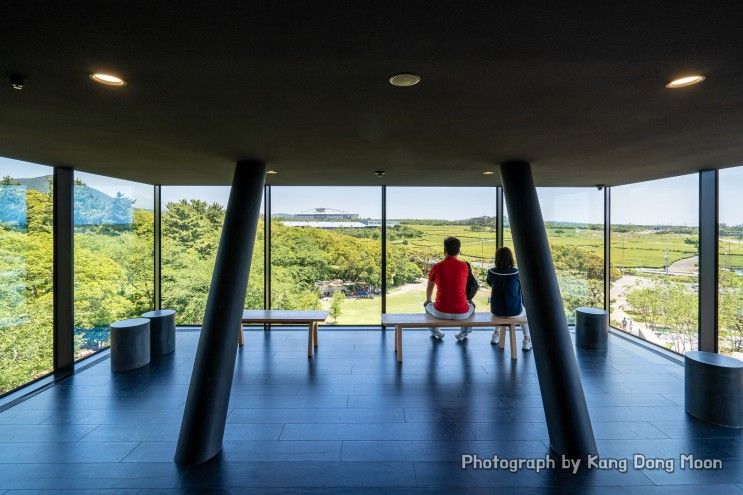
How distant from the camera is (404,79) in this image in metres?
1.87

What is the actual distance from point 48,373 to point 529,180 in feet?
19.7

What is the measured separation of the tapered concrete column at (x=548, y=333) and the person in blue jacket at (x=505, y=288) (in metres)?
1.91

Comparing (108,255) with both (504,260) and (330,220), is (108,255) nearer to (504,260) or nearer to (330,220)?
(330,220)

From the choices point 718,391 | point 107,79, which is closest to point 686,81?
point 107,79

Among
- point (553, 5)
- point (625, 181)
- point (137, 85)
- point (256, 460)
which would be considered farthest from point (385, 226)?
point (553, 5)

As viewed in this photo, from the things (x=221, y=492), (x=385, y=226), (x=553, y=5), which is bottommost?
(x=221, y=492)

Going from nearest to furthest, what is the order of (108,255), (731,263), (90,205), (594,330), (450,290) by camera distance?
(731,263), (450,290), (90,205), (594,330), (108,255)

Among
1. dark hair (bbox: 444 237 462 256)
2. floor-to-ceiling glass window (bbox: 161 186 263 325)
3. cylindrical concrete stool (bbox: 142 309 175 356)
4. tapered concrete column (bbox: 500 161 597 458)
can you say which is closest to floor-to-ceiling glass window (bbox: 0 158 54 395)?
cylindrical concrete stool (bbox: 142 309 175 356)

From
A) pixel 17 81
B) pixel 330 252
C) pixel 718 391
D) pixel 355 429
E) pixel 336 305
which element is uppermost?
pixel 17 81

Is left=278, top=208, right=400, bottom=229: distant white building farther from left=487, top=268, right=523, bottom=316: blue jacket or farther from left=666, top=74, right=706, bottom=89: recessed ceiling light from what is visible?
left=666, top=74, right=706, bottom=89: recessed ceiling light

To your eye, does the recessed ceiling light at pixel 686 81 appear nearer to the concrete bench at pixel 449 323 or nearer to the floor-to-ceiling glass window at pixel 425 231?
the concrete bench at pixel 449 323

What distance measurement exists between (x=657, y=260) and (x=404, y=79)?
6.13 metres

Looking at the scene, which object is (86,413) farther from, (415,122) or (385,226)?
(385,226)

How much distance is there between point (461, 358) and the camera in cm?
530
